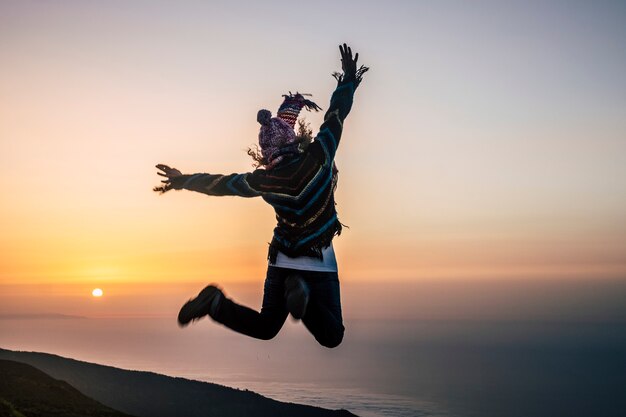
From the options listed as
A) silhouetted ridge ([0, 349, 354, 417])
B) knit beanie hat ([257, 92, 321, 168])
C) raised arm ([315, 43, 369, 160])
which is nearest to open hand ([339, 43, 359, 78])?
raised arm ([315, 43, 369, 160])

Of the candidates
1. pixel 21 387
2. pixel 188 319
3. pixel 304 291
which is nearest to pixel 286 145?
pixel 304 291

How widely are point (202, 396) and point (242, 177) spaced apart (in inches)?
7709

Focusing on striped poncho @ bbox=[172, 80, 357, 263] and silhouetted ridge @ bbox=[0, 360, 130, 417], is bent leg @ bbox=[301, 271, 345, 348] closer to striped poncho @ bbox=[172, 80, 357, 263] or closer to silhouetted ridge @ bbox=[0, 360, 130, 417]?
striped poncho @ bbox=[172, 80, 357, 263]

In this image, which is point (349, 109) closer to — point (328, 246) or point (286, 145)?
point (286, 145)

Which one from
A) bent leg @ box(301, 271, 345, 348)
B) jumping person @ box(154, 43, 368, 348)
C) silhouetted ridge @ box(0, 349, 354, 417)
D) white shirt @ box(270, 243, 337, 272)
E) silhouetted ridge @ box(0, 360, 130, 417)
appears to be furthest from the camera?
silhouetted ridge @ box(0, 349, 354, 417)

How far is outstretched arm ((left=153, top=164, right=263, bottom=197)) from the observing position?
6.73m

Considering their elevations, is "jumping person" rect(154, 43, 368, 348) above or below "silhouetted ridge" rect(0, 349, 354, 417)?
below

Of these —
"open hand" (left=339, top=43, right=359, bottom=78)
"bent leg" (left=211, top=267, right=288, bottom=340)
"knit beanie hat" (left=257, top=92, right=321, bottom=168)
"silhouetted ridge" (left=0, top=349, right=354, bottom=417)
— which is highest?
"silhouetted ridge" (left=0, top=349, right=354, bottom=417)

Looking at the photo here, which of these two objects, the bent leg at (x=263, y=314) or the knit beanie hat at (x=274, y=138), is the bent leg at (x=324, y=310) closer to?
the bent leg at (x=263, y=314)

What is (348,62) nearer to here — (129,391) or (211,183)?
(211,183)

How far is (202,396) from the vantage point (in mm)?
192750

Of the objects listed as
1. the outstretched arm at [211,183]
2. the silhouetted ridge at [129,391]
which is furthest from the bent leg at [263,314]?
the silhouetted ridge at [129,391]

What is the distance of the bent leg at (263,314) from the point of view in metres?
6.40

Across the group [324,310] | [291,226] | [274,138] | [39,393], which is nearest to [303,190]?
[291,226]
